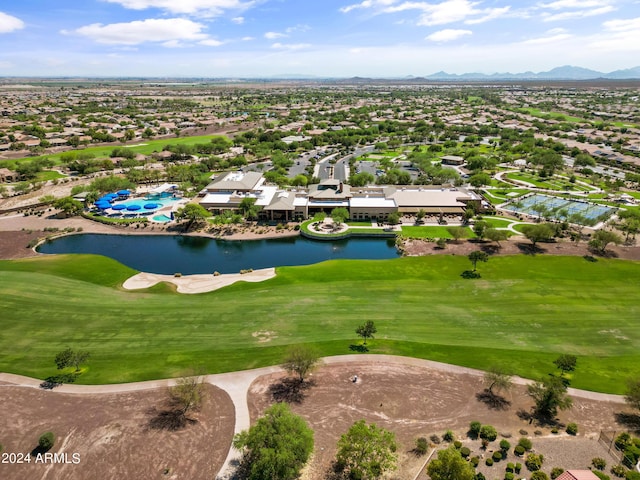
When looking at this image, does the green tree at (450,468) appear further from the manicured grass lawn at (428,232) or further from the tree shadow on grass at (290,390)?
the manicured grass lawn at (428,232)

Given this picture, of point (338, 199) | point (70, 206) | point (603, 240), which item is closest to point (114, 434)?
point (338, 199)

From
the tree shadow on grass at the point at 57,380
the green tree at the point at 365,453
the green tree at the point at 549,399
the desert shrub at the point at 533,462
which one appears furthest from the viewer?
the tree shadow on grass at the point at 57,380

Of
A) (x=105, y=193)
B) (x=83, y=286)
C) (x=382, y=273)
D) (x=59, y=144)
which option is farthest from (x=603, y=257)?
(x=59, y=144)

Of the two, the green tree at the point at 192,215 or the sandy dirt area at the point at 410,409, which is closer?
the sandy dirt area at the point at 410,409

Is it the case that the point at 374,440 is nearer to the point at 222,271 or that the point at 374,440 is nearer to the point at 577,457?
the point at 577,457

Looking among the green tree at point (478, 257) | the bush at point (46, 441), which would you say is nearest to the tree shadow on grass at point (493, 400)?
the green tree at point (478, 257)

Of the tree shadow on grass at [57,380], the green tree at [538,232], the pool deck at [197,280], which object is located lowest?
the tree shadow on grass at [57,380]

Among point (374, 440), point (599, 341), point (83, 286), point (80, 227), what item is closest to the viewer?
point (374, 440)
